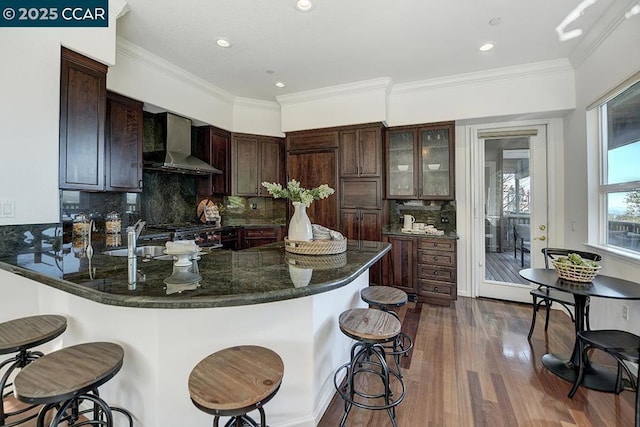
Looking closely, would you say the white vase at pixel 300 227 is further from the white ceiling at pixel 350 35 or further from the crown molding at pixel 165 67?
the crown molding at pixel 165 67

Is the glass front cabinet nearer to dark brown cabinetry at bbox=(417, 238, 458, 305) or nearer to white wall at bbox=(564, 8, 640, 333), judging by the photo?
dark brown cabinetry at bbox=(417, 238, 458, 305)

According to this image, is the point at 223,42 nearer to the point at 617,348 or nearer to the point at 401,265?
the point at 401,265

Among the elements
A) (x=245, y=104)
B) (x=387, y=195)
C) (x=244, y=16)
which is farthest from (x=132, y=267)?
(x=245, y=104)

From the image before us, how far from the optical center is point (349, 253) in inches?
82.0

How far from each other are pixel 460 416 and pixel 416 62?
3.44m

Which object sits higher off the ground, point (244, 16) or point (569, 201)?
point (244, 16)

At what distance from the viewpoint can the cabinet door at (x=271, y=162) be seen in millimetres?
4645

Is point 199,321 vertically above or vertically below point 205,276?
below

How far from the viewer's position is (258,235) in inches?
172

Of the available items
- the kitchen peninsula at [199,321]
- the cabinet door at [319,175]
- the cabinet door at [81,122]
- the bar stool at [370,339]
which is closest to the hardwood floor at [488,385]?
the bar stool at [370,339]

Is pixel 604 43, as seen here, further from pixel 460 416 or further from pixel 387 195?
pixel 460 416

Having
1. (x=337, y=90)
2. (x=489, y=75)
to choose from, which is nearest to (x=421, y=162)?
(x=489, y=75)

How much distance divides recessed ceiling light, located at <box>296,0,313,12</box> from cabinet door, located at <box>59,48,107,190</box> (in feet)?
5.87

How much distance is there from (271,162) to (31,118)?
117 inches
